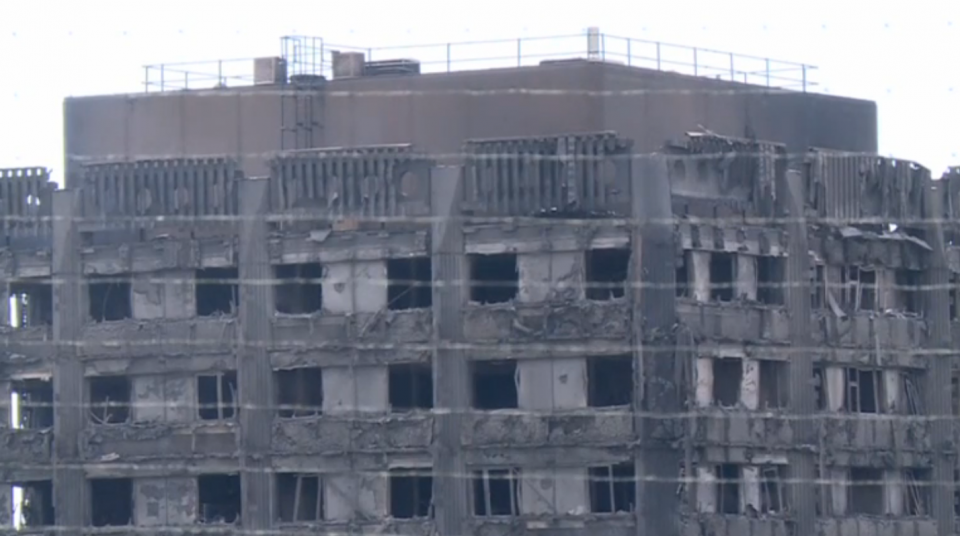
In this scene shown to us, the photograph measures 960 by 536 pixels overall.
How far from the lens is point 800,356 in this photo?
172 ft

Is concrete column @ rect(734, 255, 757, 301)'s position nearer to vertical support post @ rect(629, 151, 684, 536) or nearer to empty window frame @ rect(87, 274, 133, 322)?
vertical support post @ rect(629, 151, 684, 536)

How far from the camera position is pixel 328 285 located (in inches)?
2045

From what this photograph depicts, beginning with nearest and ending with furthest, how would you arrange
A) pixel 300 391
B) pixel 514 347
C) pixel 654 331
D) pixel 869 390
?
1. pixel 654 331
2. pixel 514 347
3. pixel 300 391
4. pixel 869 390

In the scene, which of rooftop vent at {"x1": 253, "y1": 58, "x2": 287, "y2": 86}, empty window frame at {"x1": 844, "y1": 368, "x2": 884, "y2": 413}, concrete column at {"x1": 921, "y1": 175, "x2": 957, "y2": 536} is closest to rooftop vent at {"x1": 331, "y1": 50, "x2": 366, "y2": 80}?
rooftop vent at {"x1": 253, "y1": 58, "x2": 287, "y2": 86}

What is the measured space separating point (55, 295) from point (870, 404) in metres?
17.0

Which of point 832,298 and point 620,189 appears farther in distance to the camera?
point 832,298

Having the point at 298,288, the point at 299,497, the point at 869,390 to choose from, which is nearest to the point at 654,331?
the point at 298,288

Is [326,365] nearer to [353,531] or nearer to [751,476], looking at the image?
[353,531]

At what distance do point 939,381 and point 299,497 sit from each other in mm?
13942

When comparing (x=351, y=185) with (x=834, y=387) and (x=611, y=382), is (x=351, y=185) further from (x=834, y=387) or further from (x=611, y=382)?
(x=834, y=387)

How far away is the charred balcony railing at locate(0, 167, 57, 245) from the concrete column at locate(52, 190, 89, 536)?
315 millimetres

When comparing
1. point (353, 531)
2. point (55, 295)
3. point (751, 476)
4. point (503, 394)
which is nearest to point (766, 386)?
point (751, 476)

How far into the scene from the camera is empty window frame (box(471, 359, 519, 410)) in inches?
2009

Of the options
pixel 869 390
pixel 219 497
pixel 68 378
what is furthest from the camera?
pixel 869 390
